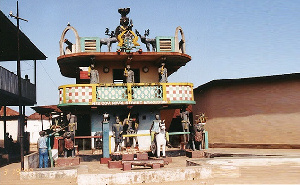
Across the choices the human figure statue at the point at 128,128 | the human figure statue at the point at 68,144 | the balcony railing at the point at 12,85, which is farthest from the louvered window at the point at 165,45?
the balcony railing at the point at 12,85

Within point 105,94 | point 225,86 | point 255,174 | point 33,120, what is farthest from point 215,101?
point 33,120

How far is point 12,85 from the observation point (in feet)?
70.6

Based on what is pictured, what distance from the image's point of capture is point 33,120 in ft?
155

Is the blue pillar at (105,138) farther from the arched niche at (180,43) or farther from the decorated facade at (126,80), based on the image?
the arched niche at (180,43)

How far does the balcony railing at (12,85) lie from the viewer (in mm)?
19672

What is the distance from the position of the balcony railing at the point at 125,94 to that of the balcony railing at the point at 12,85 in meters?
3.67

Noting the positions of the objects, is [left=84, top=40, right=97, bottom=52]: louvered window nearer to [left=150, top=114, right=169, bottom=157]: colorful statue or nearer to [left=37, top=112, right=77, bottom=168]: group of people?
[left=37, top=112, right=77, bottom=168]: group of people

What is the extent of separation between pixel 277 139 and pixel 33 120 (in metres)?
35.6

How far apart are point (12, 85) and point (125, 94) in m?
7.82

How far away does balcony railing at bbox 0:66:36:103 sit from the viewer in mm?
19672

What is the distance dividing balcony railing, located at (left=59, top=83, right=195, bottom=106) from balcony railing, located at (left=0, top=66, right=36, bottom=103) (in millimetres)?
3666

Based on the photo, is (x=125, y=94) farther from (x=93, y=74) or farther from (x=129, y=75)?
(x=93, y=74)

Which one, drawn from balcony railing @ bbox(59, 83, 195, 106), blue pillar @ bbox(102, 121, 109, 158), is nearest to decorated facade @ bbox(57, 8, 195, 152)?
balcony railing @ bbox(59, 83, 195, 106)

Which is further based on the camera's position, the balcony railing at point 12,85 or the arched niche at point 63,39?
the arched niche at point 63,39
